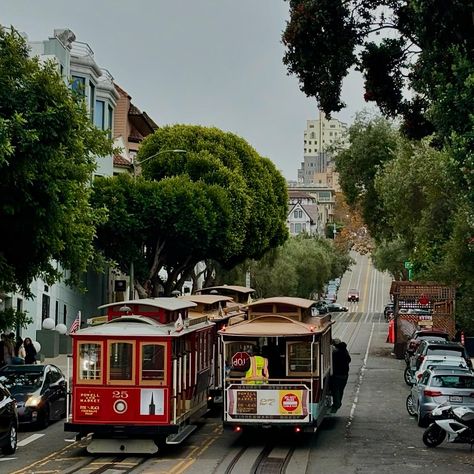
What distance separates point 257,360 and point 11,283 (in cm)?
771

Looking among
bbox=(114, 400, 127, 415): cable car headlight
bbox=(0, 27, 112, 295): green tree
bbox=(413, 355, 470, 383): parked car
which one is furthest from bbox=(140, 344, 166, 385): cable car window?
bbox=(413, 355, 470, 383): parked car

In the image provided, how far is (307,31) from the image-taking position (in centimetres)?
2436

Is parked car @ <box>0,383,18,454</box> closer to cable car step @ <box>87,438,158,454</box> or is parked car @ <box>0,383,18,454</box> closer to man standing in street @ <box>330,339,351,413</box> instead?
cable car step @ <box>87,438,158,454</box>

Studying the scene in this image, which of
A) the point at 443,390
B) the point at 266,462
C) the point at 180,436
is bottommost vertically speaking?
the point at 266,462

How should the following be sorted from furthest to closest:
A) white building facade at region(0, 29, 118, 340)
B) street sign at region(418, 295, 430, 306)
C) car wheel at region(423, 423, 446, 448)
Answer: street sign at region(418, 295, 430, 306) < white building facade at region(0, 29, 118, 340) < car wheel at region(423, 423, 446, 448)

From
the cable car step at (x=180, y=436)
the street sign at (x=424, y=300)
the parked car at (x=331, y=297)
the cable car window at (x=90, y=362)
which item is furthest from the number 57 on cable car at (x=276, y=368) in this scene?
the parked car at (x=331, y=297)

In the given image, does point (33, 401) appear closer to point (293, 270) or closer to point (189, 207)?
point (189, 207)

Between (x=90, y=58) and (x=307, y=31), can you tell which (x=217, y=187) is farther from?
(x=307, y=31)

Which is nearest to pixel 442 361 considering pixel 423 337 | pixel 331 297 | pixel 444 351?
pixel 444 351

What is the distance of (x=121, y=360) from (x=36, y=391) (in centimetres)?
589

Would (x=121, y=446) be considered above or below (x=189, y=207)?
below

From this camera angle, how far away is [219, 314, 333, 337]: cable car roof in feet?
68.5

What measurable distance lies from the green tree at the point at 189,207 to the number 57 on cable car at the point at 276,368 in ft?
84.3

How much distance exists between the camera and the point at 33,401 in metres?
24.8
